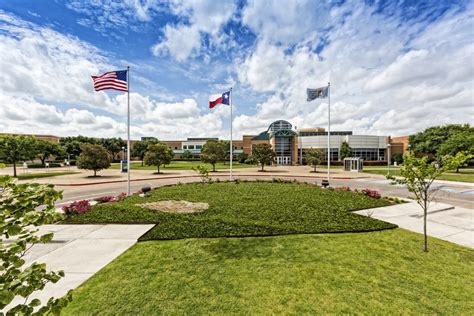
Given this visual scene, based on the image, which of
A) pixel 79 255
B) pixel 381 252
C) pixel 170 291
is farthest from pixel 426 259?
pixel 79 255

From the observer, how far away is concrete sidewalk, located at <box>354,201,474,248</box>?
8.83 metres

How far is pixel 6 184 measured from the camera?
1879 mm

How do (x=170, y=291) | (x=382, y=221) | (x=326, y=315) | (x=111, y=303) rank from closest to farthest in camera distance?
(x=326, y=315) → (x=111, y=303) → (x=170, y=291) → (x=382, y=221)

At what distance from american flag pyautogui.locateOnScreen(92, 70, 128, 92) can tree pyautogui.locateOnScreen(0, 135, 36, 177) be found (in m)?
25.9

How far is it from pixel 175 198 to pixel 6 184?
43.8 ft

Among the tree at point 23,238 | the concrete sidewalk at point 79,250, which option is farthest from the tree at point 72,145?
the tree at point 23,238

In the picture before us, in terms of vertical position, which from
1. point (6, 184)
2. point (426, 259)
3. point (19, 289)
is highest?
point (6, 184)

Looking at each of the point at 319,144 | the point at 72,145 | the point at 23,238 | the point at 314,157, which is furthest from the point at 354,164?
the point at 72,145

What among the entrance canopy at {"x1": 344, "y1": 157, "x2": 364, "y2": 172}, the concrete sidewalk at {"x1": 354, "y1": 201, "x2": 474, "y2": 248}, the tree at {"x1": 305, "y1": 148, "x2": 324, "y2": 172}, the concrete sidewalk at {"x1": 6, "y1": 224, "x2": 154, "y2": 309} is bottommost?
the concrete sidewalk at {"x1": 354, "y1": 201, "x2": 474, "y2": 248}

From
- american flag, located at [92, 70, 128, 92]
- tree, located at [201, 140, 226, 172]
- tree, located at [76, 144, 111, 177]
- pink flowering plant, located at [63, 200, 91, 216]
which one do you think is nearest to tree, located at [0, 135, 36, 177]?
tree, located at [76, 144, 111, 177]

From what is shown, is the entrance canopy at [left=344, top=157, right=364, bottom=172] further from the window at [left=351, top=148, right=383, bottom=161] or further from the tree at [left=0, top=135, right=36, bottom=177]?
the tree at [left=0, top=135, right=36, bottom=177]

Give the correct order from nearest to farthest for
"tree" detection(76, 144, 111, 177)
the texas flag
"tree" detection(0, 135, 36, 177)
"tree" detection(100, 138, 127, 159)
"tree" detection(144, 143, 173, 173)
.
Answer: the texas flag
"tree" detection(76, 144, 111, 177)
"tree" detection(0, 135, 36, 177)
"tree" detection(144, 143, 173, 173)
"tree" detection(100, 138, 127, 159)

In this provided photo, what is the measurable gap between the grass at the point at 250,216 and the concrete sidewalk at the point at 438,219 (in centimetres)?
102

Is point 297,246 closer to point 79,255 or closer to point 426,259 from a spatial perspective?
point 426,259
